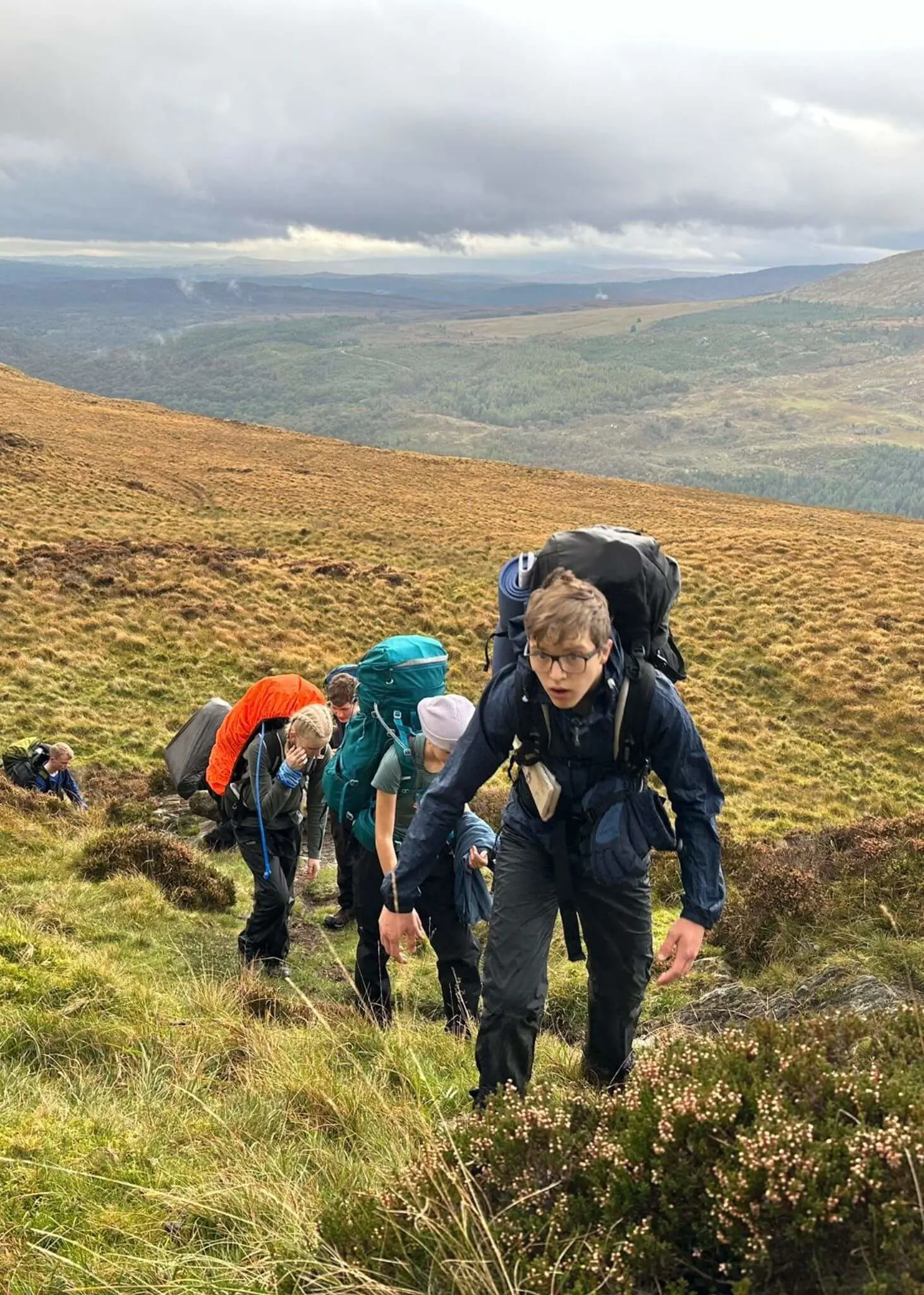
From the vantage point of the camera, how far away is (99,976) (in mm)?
5090

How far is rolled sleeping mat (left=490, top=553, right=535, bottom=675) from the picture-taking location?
3697 millimetres

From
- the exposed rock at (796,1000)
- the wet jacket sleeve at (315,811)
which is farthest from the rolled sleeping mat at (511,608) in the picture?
the wet jacket sleeve at (315,811)

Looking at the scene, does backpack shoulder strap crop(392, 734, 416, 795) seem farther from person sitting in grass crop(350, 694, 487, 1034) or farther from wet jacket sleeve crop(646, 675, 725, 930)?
wet jacket sleeve crop(646, 675, 725, 930)

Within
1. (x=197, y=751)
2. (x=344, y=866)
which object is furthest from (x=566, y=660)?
(x=197, y=751)

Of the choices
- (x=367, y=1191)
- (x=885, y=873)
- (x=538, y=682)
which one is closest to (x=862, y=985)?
(x=885, y=873)

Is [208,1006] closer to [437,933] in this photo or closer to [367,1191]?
[437,933]

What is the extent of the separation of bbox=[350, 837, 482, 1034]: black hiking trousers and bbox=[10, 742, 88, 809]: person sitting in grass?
6.53 metres

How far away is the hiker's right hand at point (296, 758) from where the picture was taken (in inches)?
224

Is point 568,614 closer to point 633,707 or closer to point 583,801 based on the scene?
point 633,707

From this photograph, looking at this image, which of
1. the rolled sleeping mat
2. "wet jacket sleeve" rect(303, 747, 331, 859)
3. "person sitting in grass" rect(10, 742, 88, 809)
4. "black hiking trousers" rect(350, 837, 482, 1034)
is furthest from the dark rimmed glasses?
"person sitting in grass" rect(10, 742, 88, 809)

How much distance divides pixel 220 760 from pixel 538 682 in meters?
3.54

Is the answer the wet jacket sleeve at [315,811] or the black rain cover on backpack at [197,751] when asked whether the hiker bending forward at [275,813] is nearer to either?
the wet jacket sleeve at [315,811]

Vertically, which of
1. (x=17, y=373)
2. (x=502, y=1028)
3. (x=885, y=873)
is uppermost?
(x=17, y=373)

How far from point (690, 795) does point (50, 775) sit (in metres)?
9.71
